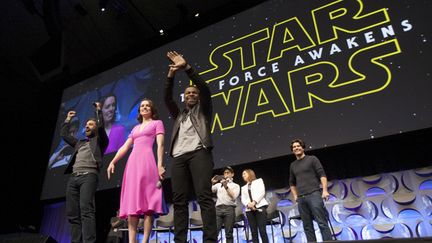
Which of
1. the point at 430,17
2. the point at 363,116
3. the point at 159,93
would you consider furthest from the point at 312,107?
the point at 159,93

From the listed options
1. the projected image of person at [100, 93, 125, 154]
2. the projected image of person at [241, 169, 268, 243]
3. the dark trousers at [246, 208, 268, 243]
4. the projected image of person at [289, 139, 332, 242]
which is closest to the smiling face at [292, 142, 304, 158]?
the projected image of person at [289, 139, 332, 242]

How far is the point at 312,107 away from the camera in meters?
4.55

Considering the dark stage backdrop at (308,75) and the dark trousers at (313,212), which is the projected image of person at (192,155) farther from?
the dark stage backdrop at (308,75)

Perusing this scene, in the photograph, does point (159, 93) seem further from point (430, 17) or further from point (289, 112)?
point (430, 17)

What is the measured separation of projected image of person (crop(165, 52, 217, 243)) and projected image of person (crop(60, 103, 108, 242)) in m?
0.98

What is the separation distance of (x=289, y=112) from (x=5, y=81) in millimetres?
7137

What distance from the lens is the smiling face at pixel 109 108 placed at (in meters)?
6.57

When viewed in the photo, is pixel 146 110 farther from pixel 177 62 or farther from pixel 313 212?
pixel 313 212

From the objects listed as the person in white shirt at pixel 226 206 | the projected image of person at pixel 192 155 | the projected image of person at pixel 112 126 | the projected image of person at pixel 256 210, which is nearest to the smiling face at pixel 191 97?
the projected image of person at pixel 192 155

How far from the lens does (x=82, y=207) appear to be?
110 inches

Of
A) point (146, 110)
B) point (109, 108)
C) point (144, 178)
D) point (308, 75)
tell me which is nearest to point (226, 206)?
point (308, 75)

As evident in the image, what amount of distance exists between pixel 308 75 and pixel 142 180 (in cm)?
299

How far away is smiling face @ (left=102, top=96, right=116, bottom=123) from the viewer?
21.6ft

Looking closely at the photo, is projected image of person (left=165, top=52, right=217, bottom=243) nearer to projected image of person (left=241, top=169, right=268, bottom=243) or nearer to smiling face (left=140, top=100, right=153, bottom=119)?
smiling face (left=140, top=100, right=153, bottom=119)
